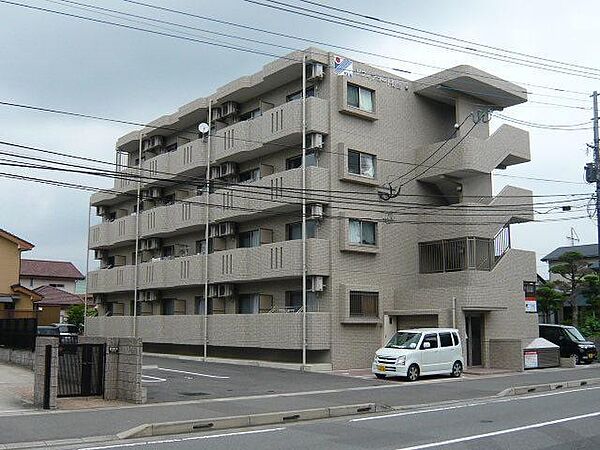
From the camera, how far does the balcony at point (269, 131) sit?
28.0 m

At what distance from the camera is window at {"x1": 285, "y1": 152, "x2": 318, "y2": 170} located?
28.8m

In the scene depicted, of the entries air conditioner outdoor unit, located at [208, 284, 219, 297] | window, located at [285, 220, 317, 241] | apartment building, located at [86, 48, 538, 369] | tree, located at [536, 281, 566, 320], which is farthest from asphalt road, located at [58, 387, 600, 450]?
tree, located at [536, 281, 566, 320]

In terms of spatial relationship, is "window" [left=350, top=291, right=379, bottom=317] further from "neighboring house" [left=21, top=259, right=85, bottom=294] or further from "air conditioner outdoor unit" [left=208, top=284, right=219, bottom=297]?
"neighboring house" [left=21, top=259, right=85, bottom=294]

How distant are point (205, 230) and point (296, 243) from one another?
8.01 metres

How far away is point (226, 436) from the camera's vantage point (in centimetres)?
1241

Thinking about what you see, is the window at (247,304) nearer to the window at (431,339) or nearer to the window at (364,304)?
the window at (364,304)

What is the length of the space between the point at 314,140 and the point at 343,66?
138 inches

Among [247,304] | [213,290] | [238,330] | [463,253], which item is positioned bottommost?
[238,330]

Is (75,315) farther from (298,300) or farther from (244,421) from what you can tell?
(244,421)

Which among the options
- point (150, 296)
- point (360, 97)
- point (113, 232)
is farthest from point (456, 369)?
point (113, 232)

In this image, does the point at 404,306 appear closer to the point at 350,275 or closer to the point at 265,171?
the point at 350,275

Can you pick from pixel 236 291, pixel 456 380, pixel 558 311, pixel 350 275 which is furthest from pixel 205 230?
pixel 558 311

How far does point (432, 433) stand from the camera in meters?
12.2

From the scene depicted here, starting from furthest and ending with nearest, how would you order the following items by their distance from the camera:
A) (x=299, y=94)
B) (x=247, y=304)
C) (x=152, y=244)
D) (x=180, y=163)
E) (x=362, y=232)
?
(x=152, y=244) → (x=180, y=163) → (x=247, y=304) → (x=299, y=94) → (x=362, y=232)
